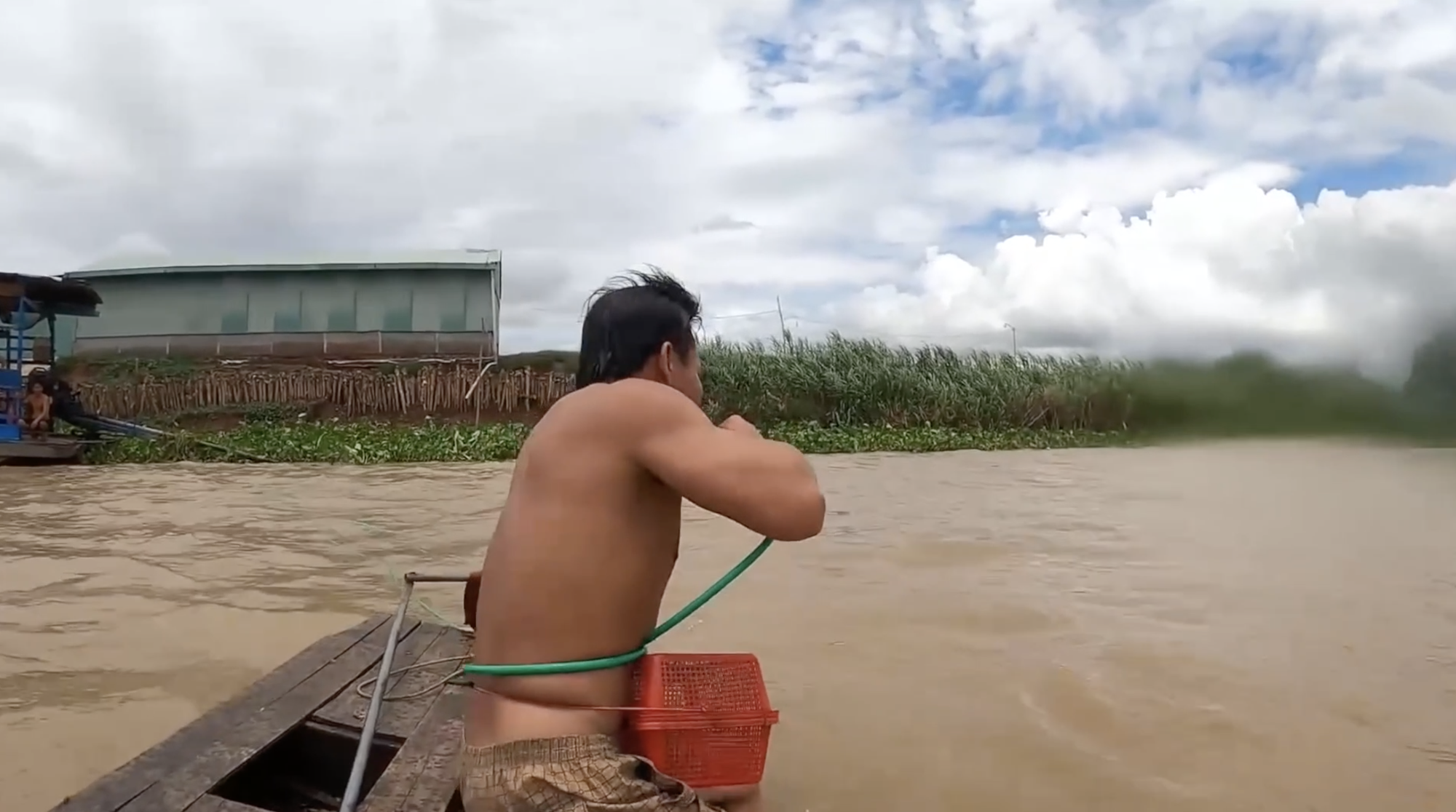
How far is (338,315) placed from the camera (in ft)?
66.6

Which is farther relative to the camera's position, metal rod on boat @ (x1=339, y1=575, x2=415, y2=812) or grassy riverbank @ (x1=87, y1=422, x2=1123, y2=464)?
grassy riverbank @ (x1=87, y1=422, x2=1123, y2=464)

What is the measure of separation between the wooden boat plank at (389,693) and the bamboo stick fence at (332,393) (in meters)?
15.0

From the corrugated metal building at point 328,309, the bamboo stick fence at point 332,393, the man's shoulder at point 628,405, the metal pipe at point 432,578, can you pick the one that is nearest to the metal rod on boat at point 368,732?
A: the metal pipe at point 432,578

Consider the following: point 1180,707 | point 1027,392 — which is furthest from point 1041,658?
point 1027,392

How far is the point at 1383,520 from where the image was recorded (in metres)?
7.83

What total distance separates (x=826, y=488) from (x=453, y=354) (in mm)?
11241

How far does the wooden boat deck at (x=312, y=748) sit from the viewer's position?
2215mm

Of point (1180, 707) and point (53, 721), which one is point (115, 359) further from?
point (1180, 707)

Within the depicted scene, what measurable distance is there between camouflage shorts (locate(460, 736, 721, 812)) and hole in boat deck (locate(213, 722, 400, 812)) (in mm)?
1095

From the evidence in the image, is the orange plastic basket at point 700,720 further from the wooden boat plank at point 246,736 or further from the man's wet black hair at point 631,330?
the wooden boat plank at point 246,736

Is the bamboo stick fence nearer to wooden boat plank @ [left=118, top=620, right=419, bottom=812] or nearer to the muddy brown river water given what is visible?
the muddy brown river water

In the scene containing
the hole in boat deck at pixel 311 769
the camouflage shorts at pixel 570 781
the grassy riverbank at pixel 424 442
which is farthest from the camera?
the grassy riverbank at pixel 424 442

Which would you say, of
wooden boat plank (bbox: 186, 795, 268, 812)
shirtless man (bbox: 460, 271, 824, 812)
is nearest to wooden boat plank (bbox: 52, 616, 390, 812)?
wooden boat plank (bbox: 186, 795, 268, 812)

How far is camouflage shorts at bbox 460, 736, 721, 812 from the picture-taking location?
5.50ft
